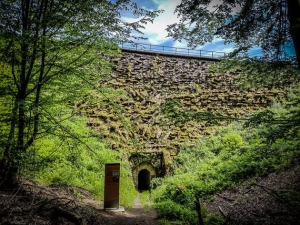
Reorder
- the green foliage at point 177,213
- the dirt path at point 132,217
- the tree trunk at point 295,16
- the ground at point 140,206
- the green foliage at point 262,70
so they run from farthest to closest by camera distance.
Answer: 1. the green foliage at point 177,213
2. the dirt path at point 132,217
3. the green foliage at point 262,70
4. the tree trunk at point 295,16
5. the ground at point 140,206

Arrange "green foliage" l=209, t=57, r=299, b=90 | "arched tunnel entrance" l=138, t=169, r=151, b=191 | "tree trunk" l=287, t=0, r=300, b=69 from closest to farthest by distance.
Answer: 1. "tree trunk" l=287, t=0, r=300, b=69
2. "green foliage" l=209, t=57, r=299, b=90
3. "arched tunnel entrance" l=138, t=169, r=151, b=191

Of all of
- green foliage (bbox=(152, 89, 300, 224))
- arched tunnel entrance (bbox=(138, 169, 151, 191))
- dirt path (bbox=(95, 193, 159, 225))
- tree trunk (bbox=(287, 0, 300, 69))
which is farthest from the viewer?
arched tunnel entrance (bbox=(138, 169, 151, 191))

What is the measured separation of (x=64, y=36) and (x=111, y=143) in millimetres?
6806

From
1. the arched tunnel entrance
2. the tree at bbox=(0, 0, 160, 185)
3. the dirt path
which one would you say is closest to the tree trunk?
the tree at bbox=(0, 0, 160, 185)

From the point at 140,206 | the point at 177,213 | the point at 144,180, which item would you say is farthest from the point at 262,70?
the point at 144,180

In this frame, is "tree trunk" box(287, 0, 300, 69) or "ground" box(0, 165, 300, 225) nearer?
"ground" box(0, 165, 300, 225)

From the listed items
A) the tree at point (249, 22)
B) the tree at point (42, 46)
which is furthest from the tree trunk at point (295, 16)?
the tree at point (42, 46)

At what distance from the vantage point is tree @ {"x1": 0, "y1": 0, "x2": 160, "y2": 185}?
348 cm

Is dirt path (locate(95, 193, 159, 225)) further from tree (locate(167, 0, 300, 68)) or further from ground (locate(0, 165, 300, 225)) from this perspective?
tree (locate(167, 0, 300, 68))

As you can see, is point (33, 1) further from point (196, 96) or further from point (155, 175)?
point (196, 96)

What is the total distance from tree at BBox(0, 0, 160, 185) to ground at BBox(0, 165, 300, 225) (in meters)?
0.63

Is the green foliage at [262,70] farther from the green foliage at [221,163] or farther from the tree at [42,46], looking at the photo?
the tree at [42,46]

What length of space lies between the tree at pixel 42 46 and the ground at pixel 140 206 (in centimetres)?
63

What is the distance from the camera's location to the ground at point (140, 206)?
11.2 feet
